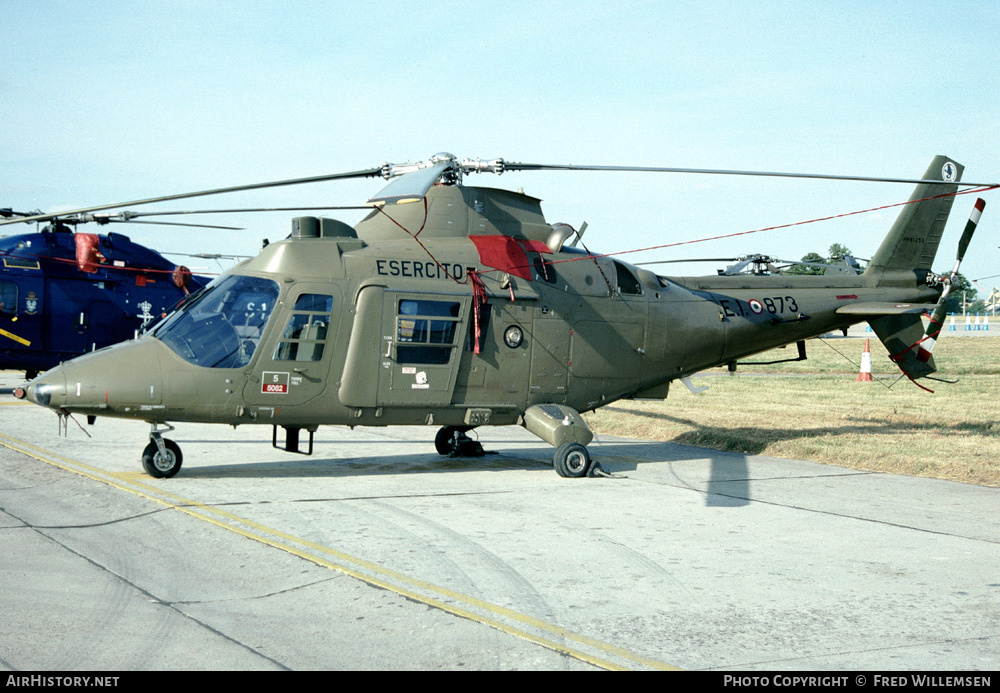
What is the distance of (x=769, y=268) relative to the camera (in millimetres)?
22125

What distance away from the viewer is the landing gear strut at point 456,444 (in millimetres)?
12570

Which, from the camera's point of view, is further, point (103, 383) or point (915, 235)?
point (915, 235)

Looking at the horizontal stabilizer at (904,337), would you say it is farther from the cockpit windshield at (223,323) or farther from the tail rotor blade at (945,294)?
the cockpit windshield at (223,323)

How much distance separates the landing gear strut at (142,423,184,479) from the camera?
9.90 m

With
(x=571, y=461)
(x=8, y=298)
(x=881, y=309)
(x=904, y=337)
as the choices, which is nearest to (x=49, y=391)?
(x=571, y=461)

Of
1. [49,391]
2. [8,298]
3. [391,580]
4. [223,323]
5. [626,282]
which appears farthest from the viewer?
[8,298]

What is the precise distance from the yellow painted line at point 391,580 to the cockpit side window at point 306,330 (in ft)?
6.80

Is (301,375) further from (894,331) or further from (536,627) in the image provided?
(894,331)

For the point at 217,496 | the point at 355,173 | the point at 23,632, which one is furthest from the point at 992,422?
the point at 23,632

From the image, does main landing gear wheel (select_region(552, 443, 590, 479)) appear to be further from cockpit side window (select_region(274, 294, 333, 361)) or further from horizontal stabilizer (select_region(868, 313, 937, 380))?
horizontal stabilizer (select_region(868, 313, 937, 380))

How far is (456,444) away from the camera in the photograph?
1258 cm

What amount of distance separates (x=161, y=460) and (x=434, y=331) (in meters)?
3.43

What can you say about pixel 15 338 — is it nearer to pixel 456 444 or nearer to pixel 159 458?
pixel 159 458

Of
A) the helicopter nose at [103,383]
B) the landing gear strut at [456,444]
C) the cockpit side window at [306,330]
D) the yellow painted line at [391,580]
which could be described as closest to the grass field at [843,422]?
the landing gear strut at [456,444]
